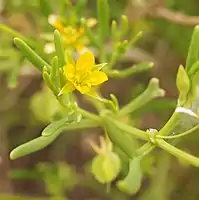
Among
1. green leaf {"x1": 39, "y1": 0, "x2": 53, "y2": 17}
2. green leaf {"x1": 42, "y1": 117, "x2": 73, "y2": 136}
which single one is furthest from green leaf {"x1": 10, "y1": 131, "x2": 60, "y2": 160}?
green leaf {"x1": 39, "y1": 0, "x2": 53, "y2": 17}

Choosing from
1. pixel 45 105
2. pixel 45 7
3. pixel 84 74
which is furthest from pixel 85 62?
pixel 45 105

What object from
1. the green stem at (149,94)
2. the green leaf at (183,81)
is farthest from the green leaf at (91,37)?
the green leaf at (183,81)

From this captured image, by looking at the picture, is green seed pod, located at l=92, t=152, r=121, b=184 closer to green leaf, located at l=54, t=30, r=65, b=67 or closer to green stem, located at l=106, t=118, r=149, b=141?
green stem, located at l=106, t=118, r=149, b=141

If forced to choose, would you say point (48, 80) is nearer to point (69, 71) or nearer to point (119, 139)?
point (69, 71)

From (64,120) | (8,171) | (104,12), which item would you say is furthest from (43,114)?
(64,120)

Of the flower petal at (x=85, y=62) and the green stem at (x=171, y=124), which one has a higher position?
the flower petal at (x=85, y=62)

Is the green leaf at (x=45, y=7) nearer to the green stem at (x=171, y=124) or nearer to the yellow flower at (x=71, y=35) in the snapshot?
the yellow flower at (x=71, y=35)
